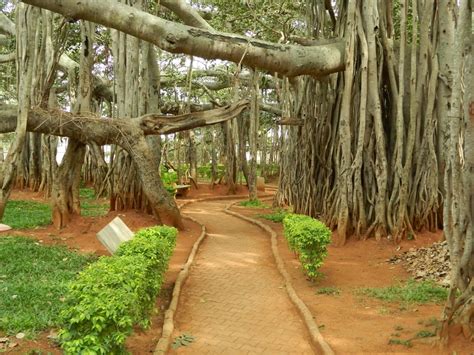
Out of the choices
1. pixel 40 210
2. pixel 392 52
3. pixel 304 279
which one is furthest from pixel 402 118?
pixel 40 210

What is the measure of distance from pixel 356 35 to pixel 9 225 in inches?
288

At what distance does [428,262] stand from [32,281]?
5.04 m

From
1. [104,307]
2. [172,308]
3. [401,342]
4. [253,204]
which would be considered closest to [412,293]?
[401,342]

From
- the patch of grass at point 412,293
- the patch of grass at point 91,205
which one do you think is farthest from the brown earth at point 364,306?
the patch of grass at point 91,205

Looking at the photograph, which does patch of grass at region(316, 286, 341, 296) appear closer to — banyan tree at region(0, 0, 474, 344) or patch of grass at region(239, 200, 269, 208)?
banyan tree at region(0, 0, 474, 344)

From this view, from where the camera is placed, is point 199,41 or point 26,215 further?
point 26,215

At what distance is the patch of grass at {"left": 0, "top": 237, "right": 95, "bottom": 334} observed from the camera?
4262 mm

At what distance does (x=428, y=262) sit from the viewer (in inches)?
258

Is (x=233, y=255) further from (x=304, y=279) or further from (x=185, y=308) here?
(x=185, y=308)

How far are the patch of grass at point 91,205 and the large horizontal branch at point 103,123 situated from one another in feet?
9.41

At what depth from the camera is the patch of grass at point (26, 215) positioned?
9320 millimetres

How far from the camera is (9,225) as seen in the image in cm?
919

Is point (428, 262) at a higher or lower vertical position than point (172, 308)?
higher

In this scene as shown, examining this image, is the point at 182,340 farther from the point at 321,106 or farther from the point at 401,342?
the point at 321,106
